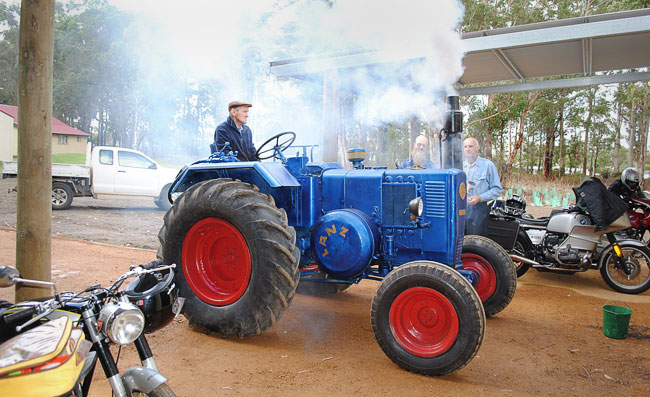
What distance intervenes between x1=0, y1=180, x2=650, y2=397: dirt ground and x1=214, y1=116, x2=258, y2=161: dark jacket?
156 cm

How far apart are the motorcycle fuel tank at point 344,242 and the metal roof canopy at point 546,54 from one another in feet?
8.47

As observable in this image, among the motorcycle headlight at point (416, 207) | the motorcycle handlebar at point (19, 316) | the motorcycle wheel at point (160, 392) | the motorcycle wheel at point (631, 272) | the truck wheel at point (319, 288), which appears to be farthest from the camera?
the motorcycle wheel at point (631, 272)

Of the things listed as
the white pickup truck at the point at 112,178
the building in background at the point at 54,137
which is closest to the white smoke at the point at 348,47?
the white pickup truck at the point at 112,178

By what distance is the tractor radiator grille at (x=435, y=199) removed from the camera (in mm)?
3613

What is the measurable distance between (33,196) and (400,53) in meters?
4.19

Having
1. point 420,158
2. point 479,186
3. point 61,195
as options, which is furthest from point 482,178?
point 61,195

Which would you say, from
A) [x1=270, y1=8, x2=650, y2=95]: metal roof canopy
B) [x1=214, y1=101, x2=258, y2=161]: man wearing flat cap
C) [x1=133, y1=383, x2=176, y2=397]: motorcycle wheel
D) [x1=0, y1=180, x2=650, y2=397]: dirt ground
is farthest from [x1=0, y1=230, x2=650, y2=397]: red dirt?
[x1=270, y1=8, x2=650, y2=95]: metal roof canopy

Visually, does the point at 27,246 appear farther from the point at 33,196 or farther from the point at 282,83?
the point at 282,83

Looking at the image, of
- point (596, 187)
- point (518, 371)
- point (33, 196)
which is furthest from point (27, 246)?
point (596, 187)

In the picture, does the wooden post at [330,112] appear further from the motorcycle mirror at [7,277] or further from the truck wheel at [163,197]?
the truck wheel at [163,197]

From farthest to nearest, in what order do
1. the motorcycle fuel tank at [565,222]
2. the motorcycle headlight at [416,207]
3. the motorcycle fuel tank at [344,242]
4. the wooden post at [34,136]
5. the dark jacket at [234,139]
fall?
the motorcycle fuel tank at [565,222], the dark jacket at [234,139], the motorcycle fuel tank at [344,242], the motorcycle headlight at [416,207], the wooden post at [34,136]

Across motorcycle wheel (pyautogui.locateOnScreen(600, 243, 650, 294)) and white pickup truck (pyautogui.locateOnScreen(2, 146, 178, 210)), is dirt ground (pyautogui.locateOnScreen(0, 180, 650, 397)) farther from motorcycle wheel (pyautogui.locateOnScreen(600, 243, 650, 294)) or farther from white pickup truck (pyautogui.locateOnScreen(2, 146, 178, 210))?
white pickup truck (pyautogui.locateOnScreen(2, 146, 178, 210))

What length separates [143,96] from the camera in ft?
94.0

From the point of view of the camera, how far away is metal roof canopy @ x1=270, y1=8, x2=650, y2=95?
552 centimetres
